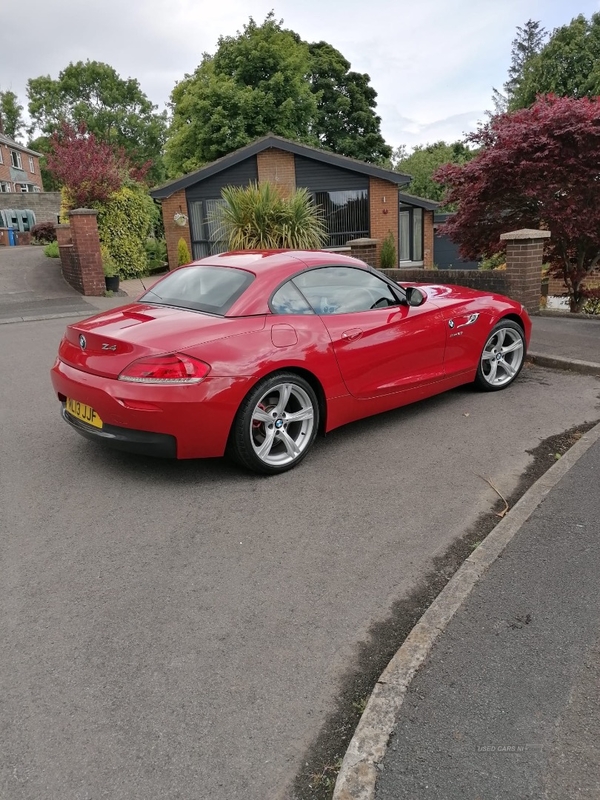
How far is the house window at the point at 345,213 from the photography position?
22000 mm

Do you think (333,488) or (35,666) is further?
(333,488)

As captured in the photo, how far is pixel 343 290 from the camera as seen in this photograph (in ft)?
15.7

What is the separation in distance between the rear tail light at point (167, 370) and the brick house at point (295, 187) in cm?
1780

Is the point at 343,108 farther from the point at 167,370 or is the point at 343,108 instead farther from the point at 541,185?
the point at 167,370

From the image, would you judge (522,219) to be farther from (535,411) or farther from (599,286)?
(535,411)

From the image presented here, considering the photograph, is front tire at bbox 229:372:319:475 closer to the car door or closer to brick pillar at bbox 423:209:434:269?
the car door

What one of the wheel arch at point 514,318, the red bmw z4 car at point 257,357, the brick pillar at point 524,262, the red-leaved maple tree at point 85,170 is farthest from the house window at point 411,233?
the red bmw z4 car at point 257,357

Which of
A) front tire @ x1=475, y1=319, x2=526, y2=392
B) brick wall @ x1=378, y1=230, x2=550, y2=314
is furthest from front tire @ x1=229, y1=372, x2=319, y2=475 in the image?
brick wall @ x1=378, y1=230, x2=550, y2=314

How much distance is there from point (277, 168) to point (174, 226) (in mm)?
4112

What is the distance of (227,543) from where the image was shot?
3.33 m

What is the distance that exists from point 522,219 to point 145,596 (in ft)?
32.7

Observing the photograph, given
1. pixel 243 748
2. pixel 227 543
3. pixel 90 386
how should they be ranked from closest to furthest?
1. pixel 243 748
2. pixel 227 543
3. pixel 90 386

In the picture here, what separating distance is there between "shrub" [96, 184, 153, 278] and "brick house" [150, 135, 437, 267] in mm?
3218

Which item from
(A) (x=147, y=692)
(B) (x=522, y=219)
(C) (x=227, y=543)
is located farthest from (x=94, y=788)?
(B) (x=522, y=219)
